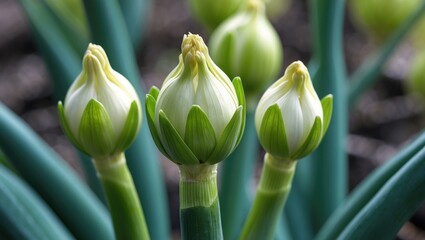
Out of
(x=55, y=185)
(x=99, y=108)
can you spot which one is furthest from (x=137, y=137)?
(x=99, y=108)

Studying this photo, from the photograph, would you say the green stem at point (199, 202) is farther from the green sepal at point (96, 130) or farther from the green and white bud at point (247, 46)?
the green and white bud at point (247, 46)

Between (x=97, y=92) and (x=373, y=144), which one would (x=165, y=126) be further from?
(x=373, y=144)

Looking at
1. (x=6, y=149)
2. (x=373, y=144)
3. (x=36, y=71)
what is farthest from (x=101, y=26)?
(x=36, y=71)

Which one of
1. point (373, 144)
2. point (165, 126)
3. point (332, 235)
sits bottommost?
point (373, 144)

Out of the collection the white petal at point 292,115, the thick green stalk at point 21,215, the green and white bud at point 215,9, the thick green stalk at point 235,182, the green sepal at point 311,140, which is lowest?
the thick green stalk at point 235,182

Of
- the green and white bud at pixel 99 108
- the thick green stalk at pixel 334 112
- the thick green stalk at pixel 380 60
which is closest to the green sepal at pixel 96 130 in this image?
the green and white bud at pixel 99 108

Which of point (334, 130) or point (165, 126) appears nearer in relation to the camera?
point (165, 126)
